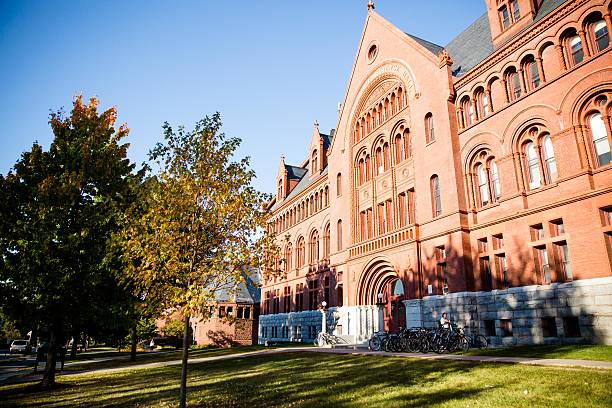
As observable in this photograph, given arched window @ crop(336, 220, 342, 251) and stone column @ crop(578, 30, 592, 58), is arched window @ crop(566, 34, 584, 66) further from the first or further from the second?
arched window @ crop(336, 220, 342, 251)

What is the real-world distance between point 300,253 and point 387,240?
1760 cm

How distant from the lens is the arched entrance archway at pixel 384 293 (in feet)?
84.0

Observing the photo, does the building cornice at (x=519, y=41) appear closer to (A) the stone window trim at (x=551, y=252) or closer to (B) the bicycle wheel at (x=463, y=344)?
(A) the stone window trim at (x=551, y=252)

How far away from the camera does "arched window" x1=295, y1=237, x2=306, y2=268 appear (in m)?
41.4

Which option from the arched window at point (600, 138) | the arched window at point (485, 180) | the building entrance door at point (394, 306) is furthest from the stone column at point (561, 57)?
the building entrance door at point (394, 306)

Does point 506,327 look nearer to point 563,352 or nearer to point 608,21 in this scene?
point 563,352

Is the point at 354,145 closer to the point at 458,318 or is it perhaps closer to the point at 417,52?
the point at 417,52

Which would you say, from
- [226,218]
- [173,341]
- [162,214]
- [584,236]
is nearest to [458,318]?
[584,236]

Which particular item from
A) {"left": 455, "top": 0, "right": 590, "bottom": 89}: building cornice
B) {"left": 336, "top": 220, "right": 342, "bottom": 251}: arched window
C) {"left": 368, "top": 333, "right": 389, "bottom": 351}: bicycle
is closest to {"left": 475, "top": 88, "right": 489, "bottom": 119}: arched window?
{"left": 455, "top": 0, "right": 590, "bottom": 89}: building cornice

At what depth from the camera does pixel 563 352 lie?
1333 centimetres

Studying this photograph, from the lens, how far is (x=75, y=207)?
58.3ft

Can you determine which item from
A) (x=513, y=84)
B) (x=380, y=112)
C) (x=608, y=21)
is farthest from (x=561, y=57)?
(x=380, y=112)

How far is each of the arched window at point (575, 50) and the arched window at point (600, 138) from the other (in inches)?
110

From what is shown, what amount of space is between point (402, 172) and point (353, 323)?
11688 mm
